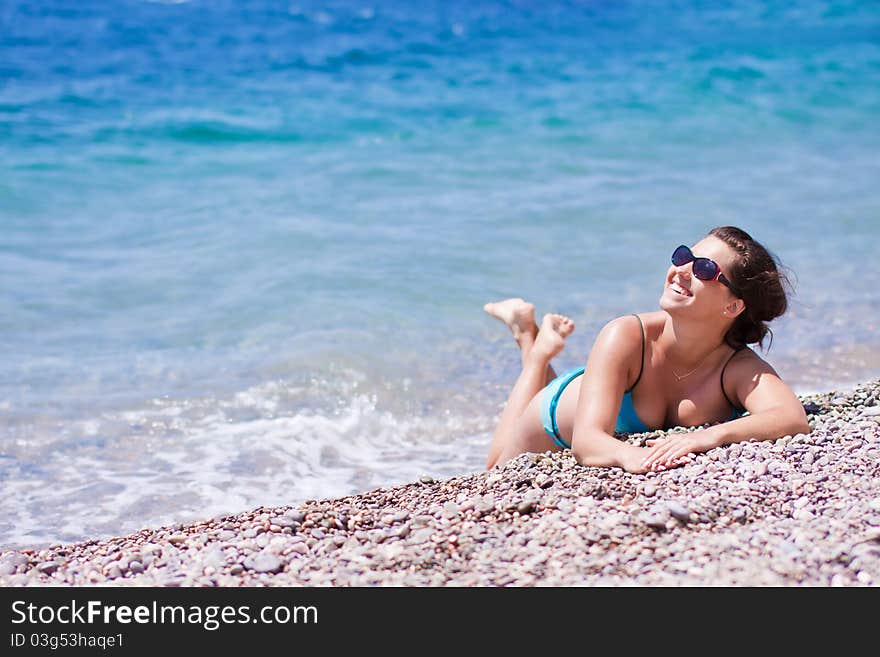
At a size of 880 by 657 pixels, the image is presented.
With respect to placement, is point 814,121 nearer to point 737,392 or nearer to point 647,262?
point 647,262

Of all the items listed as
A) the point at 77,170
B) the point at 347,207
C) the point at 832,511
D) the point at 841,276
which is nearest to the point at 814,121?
the point at 841,276

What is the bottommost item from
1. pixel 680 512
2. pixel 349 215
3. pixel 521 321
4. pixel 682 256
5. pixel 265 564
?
pixel 265 564

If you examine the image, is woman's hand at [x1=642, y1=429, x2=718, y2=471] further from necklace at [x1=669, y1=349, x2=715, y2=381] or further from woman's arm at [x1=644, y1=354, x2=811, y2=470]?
necklace at [x1=669, y1=349, x2=715, y2=381]

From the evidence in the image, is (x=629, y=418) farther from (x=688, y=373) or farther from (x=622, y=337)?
(x=622, y=337)

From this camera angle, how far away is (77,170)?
488 inches

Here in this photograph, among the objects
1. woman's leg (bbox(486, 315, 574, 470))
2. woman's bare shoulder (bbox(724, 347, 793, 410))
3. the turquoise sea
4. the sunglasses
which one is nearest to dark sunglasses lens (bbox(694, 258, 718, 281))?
the sunglasses

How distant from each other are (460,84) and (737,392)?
1202 centimetres

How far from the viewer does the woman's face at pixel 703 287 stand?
4816 millimetres

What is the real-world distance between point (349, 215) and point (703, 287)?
6.91m

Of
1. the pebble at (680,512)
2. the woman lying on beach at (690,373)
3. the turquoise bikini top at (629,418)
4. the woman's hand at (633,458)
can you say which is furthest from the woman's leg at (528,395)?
the pebble at (680,512)

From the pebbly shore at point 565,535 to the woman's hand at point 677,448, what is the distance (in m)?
0.05

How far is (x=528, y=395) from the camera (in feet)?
19.9

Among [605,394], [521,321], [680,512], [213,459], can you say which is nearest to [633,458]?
[605,394]

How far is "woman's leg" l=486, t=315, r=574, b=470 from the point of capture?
18.3 feet
